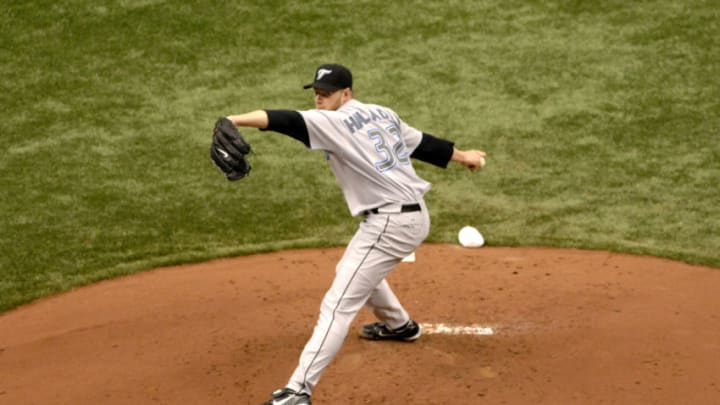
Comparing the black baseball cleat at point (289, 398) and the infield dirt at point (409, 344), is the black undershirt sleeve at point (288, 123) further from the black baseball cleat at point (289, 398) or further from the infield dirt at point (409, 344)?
the infield dirt at point (409, 344)

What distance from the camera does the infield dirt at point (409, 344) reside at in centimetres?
705

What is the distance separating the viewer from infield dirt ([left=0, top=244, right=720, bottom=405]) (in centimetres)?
705

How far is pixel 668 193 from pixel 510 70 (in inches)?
108

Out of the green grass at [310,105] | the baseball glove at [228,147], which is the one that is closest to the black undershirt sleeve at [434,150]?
the baseball glove at [228,147]

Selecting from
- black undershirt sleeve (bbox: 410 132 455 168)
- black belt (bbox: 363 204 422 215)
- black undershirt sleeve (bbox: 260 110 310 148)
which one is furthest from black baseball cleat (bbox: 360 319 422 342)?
black undershirt sleeve (bbox: 260 110 310 148)

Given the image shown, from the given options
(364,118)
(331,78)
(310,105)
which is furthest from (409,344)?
(310,105)

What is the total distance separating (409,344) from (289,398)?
1.22 meters

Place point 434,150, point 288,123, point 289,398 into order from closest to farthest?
1. point 288,123
2. point 289,398
3. point 434,150

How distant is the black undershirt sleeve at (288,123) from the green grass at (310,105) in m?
3.14

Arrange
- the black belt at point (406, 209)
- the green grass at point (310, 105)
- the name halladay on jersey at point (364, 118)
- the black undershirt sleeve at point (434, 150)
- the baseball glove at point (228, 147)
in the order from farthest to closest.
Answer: the green grass at point (310, 105)
the black undershirt sleeve at point (434, 150)
the black belt at point (406, 209)
the name halladay on jersey at point (364, 118)
the baseball glove at point (228, 147)

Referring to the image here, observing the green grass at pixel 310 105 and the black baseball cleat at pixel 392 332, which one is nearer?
the black baseball cleat at pixel 392 332

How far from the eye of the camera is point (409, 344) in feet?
25.1

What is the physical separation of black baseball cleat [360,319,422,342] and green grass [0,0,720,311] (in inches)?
77.9

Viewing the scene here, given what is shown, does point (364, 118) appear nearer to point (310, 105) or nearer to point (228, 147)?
point (228, 147)
